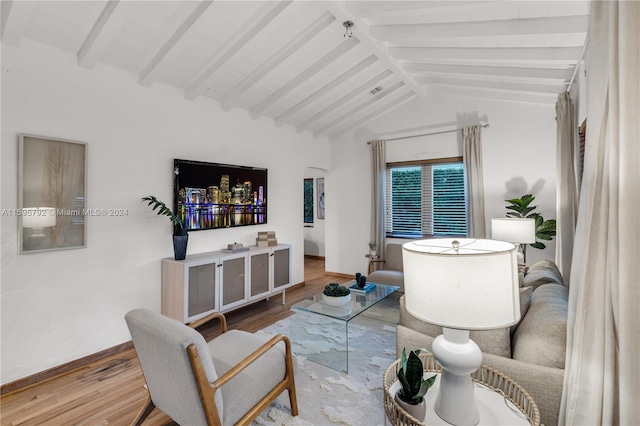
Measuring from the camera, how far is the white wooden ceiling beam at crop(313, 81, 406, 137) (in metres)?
4.61

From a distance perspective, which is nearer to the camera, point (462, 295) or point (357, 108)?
point (462, 295)

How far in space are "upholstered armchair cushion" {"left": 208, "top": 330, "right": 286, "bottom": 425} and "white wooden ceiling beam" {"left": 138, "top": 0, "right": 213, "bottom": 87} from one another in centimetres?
251

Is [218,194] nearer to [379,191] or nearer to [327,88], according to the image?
[327,88]

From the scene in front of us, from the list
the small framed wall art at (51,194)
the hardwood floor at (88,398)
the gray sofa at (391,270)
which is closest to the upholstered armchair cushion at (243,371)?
the hardwood floor at (88,398)

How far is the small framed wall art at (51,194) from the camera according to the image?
93.1 inches

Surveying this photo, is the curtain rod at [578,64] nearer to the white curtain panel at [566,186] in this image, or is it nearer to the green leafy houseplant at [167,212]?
the white curtain panel at [566,186]

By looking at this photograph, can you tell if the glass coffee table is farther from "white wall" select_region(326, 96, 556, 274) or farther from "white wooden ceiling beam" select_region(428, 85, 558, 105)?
"white wooden ceiling beam" select_region(428, 85, 558, 105)

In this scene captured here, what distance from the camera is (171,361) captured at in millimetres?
1477

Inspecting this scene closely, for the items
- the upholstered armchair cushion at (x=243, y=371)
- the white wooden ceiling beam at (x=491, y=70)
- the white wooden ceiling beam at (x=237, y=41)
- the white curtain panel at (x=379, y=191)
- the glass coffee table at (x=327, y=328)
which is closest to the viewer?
the upholstered armchair cushion at (x=243, y=371)

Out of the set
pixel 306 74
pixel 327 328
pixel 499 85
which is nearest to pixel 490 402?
pixel 327 328

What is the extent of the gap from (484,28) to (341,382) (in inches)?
129

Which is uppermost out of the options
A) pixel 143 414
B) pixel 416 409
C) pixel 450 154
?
pixel 450 154

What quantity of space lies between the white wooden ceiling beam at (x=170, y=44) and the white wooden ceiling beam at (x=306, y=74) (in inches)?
55.8

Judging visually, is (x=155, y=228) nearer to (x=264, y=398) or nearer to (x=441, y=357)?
(x=264, y=398)
